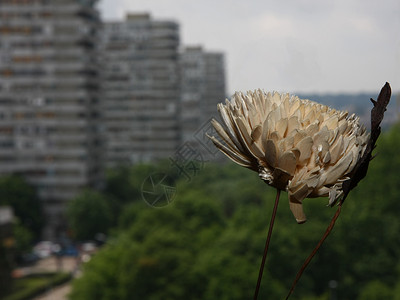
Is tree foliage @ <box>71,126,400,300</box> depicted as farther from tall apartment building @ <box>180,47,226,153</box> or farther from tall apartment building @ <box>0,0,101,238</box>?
tall apartment building @ <box>180,47,226,153</box>

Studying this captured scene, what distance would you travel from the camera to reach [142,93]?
162 feet

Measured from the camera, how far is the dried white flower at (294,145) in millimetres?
1384

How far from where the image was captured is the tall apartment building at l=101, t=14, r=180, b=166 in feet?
157

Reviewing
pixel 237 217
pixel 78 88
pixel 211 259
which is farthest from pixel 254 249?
pixel 78 88

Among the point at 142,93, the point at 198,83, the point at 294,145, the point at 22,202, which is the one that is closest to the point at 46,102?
the point at 22,202

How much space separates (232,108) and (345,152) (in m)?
0.22

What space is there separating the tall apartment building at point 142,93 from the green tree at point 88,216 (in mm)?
7677

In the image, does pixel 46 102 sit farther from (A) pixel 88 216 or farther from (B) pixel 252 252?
(B) pixel 252 252

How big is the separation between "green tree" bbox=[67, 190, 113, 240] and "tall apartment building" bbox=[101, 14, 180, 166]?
7677mm

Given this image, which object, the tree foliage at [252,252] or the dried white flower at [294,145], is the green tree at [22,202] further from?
the dried white flower at [294,145]

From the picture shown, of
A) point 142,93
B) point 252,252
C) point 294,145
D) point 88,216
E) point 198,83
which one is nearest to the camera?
point 294,145

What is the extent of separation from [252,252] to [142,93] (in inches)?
1094

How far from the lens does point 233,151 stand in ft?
4.75

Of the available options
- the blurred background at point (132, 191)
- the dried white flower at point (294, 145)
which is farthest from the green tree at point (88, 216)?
the dried white flower at point (294, 145)
